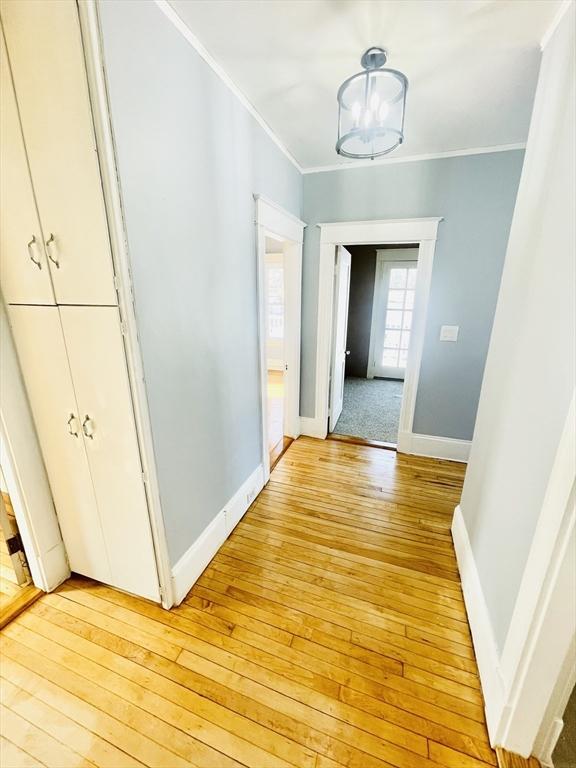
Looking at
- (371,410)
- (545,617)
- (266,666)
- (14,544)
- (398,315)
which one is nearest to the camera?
(545,617)

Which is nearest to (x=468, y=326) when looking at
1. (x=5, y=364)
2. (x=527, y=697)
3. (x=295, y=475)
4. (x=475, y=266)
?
(x=475, y=266)

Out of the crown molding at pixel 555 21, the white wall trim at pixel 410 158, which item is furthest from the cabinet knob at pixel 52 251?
the white wall trim at pixel 410 158

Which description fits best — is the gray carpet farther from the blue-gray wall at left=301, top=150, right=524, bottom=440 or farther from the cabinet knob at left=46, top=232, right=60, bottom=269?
the cabinet knob at left=46, top=232, right=60, bottom=269

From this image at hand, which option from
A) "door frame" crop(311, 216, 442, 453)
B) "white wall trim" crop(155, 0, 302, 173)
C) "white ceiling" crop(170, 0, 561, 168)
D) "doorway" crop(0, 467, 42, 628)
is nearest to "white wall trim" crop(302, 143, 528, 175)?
"white ceiling" crop(170, 0, 561, 168)

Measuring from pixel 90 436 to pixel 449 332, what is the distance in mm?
2854

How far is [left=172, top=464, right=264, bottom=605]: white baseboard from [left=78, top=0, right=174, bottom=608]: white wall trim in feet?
0.45

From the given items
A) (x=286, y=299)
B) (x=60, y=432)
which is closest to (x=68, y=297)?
(x=60, y=432)

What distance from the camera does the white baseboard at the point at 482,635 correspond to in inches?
46.5

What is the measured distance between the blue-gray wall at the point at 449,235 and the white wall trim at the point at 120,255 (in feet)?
7.35

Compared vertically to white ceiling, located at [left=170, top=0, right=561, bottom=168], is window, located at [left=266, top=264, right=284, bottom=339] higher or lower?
lower

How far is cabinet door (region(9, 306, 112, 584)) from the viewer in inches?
54.0

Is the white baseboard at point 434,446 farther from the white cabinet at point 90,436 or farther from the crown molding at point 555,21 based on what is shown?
the crown molding at point 555,21

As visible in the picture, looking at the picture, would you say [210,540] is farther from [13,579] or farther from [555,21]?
[555,21]

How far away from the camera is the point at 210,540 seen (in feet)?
6.26
